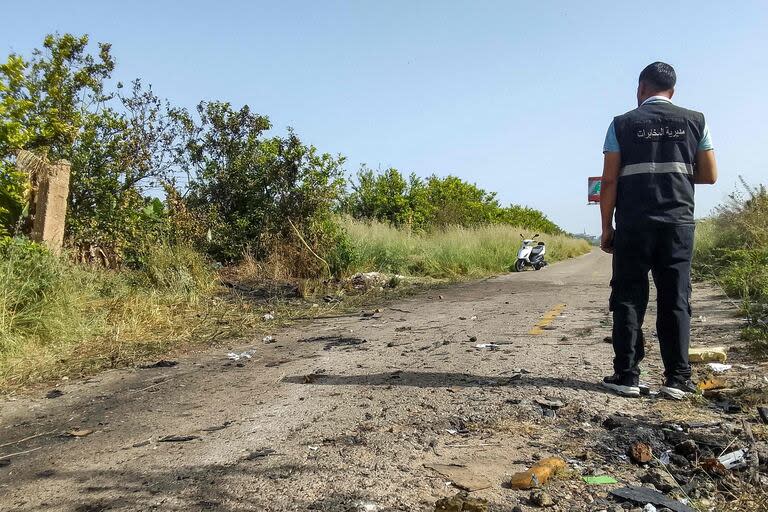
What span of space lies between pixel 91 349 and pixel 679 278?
5388 mm

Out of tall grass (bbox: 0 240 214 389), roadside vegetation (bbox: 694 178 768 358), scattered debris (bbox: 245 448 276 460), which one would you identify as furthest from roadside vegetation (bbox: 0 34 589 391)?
roadside vegetation (bbox: 694 178 768 358)

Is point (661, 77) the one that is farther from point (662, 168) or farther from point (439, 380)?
point (439, 380)

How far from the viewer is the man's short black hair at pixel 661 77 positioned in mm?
4352

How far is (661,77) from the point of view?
4.36 metres

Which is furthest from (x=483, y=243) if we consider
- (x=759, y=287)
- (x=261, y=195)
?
(x=759, y=287)

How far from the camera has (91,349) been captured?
612cm

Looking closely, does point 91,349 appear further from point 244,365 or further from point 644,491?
point 644,491

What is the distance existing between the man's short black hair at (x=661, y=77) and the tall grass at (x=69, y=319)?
509cm

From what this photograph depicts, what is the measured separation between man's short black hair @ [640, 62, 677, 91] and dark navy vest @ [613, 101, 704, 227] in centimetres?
15

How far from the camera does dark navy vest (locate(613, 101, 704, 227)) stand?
13.9 feet

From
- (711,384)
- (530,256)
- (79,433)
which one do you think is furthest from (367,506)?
(530,256)

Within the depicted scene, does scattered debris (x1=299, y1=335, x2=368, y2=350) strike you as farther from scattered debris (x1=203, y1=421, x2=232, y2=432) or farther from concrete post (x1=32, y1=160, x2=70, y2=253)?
concrete post (x1=32, y1=160, x2=70, y2=253)

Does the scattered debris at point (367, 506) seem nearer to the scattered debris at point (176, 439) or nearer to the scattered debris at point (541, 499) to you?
the scattered debris at point (541, 499)

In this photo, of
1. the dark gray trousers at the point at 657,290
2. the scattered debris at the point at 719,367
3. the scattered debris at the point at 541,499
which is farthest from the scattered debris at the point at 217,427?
the scattered debris at the point at 719,367
